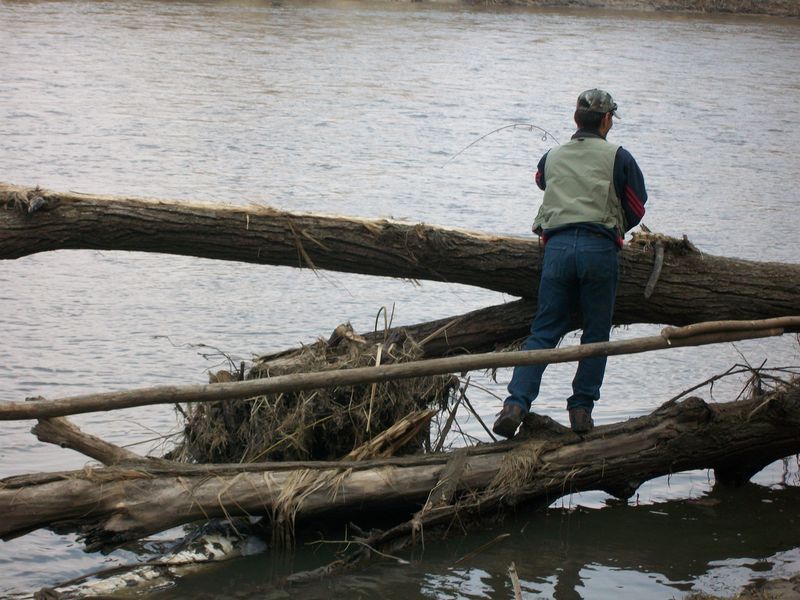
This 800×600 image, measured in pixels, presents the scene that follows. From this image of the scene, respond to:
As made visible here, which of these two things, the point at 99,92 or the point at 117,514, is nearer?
the point at 117,514

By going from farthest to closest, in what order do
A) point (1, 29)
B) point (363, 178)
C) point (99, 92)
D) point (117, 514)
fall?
point (1, 29) < point (99, 92) < point (363, 178) < point (117, 514)

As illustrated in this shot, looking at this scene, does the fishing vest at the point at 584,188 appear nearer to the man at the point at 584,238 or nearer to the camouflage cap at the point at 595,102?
the man at the point at 584,238

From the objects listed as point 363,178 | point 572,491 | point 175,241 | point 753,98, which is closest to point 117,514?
point 175,241

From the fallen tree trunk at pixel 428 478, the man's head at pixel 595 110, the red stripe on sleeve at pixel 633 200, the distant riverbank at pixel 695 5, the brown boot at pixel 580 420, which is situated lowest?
the fallen tree trunk at pixel 428 478

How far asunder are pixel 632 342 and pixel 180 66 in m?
15.7

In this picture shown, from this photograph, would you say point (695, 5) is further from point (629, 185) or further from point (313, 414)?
point (313, 414)

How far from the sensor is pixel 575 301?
258 inches

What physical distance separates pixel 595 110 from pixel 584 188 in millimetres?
403

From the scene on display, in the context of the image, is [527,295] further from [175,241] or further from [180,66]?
[180,66]

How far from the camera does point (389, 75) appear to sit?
2089 cm

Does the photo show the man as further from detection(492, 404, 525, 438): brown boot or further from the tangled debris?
the tangled debris

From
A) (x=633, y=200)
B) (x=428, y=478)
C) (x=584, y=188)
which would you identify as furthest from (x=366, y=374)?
(x=633, y=200)

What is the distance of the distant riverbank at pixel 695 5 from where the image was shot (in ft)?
109

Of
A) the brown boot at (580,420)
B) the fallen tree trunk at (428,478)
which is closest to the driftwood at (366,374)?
the fallen tree trunk at (428,478)
